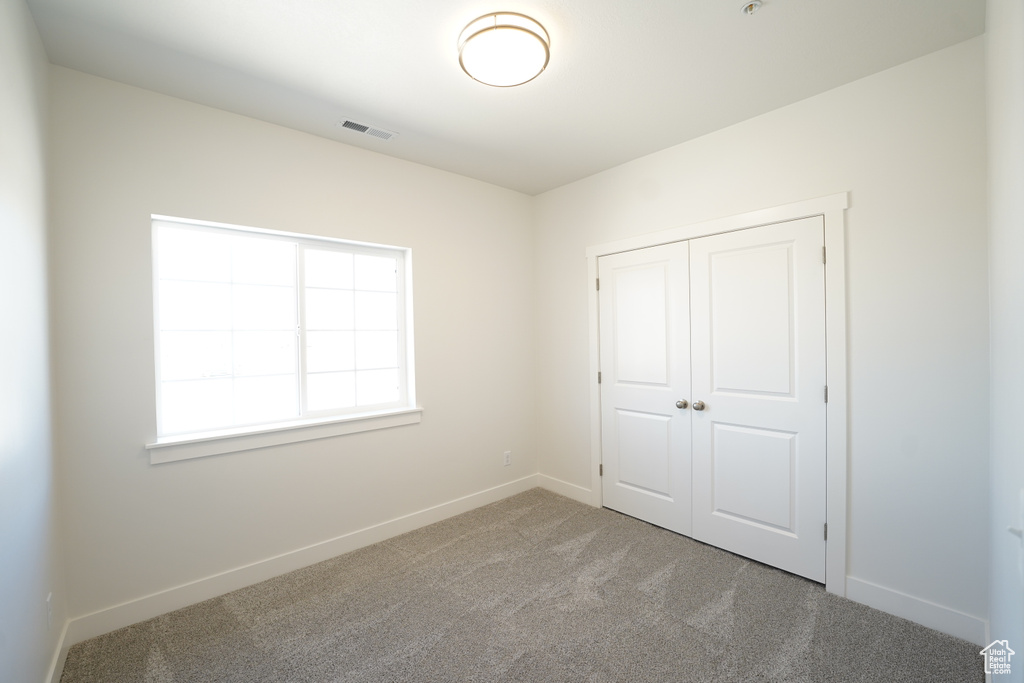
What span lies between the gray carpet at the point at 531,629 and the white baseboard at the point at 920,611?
0.04m

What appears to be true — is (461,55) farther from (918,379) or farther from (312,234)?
(918,379)

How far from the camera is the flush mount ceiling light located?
5.98 ft

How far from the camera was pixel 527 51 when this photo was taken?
1901 mm

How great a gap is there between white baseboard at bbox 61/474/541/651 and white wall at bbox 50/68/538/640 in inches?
0.7

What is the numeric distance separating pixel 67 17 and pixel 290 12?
89 centimetres

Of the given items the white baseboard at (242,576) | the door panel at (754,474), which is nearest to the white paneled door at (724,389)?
the door panel at (754,474)

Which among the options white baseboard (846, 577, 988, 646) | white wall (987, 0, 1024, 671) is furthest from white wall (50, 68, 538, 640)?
white wall (987, 0, 1024, 671)

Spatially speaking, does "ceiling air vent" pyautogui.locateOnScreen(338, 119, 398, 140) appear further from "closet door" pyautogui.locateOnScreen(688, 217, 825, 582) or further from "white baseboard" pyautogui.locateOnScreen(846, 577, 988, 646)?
"white baseboard" pyautogui.locateOnScreen(846, 577, 988, 646)

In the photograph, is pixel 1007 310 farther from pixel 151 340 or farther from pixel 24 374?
pixel 151 340

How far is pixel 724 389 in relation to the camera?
2869mm

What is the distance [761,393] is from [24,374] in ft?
11.3

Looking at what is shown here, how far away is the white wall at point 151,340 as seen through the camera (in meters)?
2.12

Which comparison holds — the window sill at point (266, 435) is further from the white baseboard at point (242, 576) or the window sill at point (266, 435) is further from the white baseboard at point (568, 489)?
the white baseboard at point (568, 489)

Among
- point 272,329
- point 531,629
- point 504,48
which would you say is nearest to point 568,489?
point 531,629
